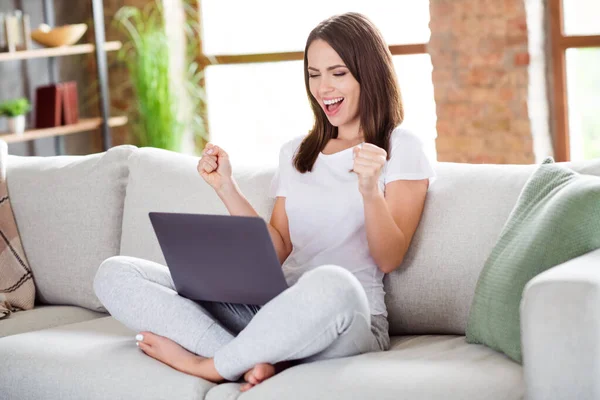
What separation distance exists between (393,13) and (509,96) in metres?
0.91

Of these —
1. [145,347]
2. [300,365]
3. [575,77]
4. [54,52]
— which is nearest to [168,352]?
[145,347]

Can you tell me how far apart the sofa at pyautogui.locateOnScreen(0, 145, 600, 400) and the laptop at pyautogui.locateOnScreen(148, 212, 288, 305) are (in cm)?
19

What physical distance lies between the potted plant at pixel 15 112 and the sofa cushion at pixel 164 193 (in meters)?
2.00

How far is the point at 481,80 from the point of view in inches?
167

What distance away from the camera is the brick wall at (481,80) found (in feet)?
13.5

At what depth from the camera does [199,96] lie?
541cm

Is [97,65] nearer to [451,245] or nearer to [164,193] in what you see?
[164,193]

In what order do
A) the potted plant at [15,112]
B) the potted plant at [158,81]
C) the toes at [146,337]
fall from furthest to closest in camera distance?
the potted plant at [158,81], the potted plant at [15,112], the toes at [146,337]

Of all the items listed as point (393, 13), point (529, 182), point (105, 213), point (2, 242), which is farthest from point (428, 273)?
point (393, 13)

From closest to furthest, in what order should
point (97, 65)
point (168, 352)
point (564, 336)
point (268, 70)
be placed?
point (564, 336) → point (168, 352) → point (97, 65) → point (268, 70)

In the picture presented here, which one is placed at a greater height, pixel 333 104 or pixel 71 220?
pixel 333 104

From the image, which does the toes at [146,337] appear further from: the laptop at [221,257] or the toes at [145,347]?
the laptop at [221,257]

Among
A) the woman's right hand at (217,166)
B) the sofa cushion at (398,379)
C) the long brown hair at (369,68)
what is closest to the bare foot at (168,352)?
the sofa cushion at (398,379)

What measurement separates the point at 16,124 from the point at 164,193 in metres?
2.19
